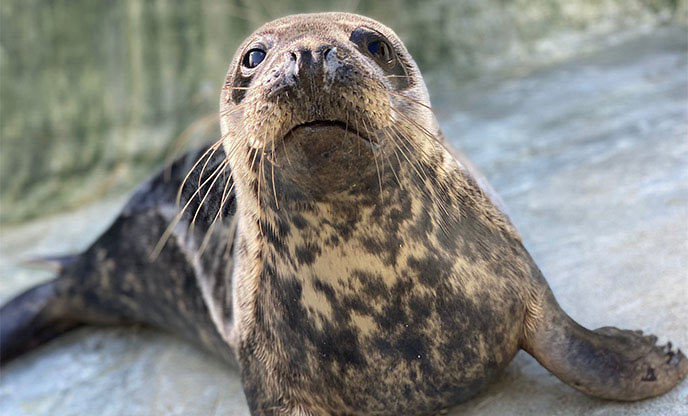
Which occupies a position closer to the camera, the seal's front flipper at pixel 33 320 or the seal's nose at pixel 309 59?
the seal's nose at pixel 309 59

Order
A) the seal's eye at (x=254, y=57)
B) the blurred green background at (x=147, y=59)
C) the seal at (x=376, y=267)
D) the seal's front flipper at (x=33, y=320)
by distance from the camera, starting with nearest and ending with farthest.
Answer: the seal at (x=376, y=267), the seal's eye at (x=254, y=57), the seal's front flipper at (x=33, y=320), the blurred green background at (x=147, y=59)

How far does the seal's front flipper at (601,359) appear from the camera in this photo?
202 cm

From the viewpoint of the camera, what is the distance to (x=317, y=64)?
1584 millimetres

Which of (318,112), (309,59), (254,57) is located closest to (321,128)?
(318,112)

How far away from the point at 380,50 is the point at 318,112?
0.47 meters

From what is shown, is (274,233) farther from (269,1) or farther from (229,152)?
(269,1)

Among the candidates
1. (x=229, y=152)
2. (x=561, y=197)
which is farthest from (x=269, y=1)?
(x=229, y=152)

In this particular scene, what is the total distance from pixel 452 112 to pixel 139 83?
2.75 meters

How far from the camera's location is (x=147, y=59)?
630 centimetres

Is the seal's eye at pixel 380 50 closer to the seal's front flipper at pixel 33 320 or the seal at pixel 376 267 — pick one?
the seal at pixel 376 267

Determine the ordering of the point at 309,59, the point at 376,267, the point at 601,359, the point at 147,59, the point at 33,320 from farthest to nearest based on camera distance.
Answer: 1. the point at 147,59
2. the point at 33,320
3. the point at 601,359
4. the point at 376,267
5. the point at 309,59

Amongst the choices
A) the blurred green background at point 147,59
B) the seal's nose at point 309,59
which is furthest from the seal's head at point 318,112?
the blurred green background at point 147,59

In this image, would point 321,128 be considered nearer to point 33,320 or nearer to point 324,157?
point 324,157

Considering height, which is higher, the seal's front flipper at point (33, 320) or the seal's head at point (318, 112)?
the seal's head at point (318, 112)
